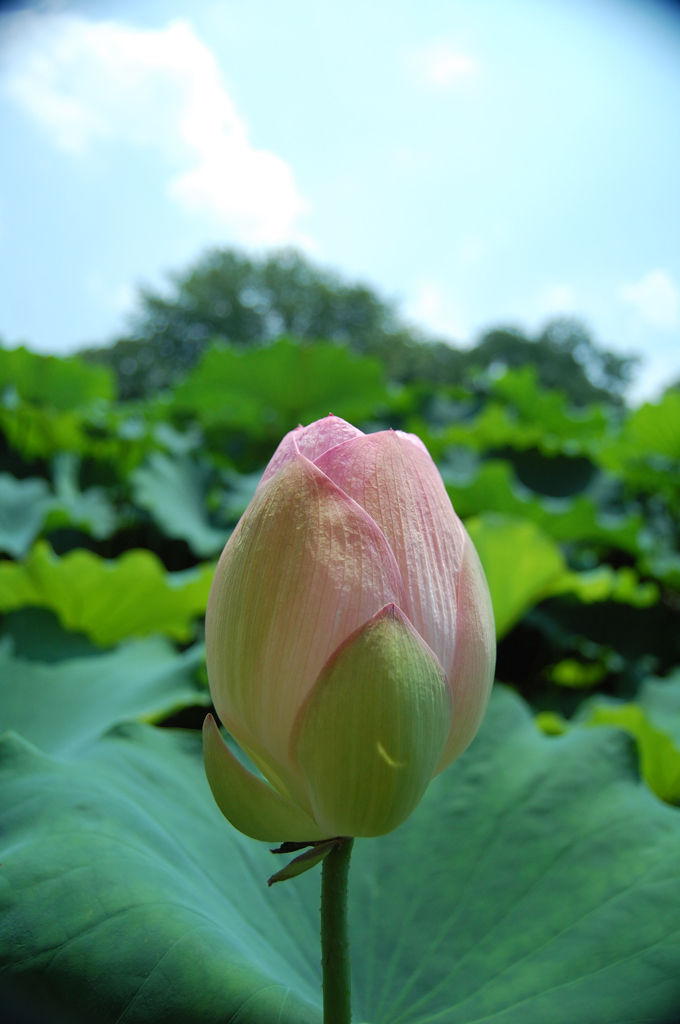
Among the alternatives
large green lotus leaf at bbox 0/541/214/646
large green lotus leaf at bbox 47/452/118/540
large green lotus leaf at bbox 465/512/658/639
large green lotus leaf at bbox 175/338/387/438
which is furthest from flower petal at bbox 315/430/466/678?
large green lotus leaf at bbox 175/338/387/438

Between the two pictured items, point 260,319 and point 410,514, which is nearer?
point 410,514

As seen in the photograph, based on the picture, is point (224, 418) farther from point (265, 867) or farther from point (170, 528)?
point (265, 867)

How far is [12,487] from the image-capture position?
163cm

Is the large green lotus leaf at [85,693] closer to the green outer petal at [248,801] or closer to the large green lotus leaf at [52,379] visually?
the green outer petal at [248,801]

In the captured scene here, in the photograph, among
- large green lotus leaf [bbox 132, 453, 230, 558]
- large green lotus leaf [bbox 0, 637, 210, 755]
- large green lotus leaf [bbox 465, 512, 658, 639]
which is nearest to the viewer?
large green lotus leaf [bbox 0, 637, 210, 755]

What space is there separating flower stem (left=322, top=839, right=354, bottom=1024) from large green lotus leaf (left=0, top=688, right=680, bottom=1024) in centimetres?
5

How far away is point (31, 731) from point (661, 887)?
0.68m

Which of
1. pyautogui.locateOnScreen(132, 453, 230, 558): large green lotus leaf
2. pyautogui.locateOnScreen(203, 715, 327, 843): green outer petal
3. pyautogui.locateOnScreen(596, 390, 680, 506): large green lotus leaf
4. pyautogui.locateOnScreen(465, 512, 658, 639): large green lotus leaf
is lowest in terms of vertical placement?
pyautogui.locateOnScreen(132, 453, 230, 558): large green lotus leaf

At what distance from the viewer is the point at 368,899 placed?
Answer: 43cm

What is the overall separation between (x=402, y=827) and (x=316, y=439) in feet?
1.08

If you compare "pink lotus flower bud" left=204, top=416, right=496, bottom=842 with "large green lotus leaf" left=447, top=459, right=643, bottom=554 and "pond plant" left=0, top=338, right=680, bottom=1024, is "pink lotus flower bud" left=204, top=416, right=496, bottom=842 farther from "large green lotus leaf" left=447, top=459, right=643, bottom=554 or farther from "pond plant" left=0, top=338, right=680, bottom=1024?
"large green lotus leaf" left=447, top=459, right=643, bottom=554

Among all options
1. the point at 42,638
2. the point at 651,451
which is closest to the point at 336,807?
the point at 42,638

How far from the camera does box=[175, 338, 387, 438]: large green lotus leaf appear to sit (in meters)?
2.67

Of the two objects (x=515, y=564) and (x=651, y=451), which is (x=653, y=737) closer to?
(x=515, y=564)
